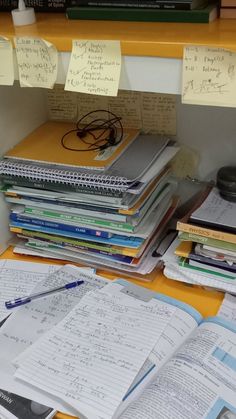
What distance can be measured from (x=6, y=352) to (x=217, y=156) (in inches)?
24.8

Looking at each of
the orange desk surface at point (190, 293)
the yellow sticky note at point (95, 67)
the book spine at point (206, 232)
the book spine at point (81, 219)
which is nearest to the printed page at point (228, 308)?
the orange desk surface at point (190, 293)

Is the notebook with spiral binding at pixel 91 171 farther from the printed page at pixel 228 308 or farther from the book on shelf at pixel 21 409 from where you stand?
the book on shelf at pixel 21 409

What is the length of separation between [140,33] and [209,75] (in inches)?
6.0

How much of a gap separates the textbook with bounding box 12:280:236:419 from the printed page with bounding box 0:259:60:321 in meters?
0.14

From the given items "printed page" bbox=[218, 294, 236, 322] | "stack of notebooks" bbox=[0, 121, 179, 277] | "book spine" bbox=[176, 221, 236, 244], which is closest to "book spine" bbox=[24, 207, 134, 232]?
"stack of notebooks" bbox=[0, 121, 179, 277]

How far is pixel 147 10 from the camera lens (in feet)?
2.56

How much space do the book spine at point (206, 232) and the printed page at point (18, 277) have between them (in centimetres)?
31

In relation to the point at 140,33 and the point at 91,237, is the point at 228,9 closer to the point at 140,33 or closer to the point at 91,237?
the point at 140,33

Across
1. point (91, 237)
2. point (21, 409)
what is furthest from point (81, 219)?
point (21, 409)

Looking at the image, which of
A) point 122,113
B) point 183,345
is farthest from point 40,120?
point 183,345

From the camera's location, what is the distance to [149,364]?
2.54 feet

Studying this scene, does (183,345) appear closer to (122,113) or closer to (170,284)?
(170,284)

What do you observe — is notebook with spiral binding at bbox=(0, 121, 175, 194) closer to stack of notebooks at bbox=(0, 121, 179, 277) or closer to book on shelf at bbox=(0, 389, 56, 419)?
stack of notebooks at bbox=(0, 121, 179, 277)

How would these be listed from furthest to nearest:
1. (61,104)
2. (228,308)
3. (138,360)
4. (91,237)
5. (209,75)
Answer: (61,104)
(91,237)
(228,308)
(138,360)
(209,75)
